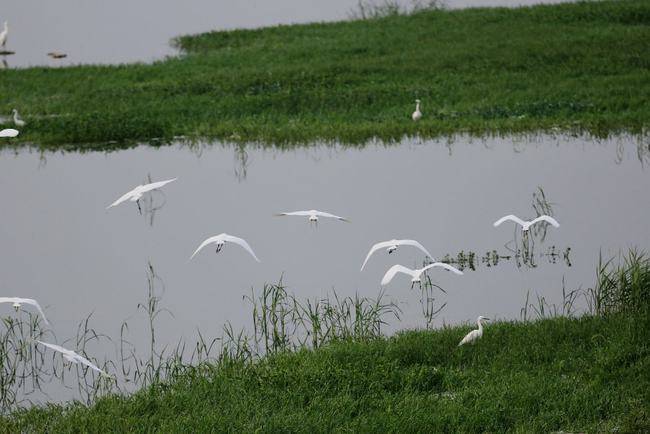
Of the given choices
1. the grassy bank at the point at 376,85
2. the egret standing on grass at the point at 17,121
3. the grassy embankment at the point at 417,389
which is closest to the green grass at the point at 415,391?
the grassy embankment at the point at 417,389

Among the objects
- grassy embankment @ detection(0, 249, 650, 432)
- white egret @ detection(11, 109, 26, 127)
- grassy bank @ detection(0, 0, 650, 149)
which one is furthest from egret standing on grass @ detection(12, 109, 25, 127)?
grassy embankment @ detection(0, 249, 650, 432)

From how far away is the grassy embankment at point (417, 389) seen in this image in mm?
7398

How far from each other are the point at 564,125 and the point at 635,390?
30.5 ft

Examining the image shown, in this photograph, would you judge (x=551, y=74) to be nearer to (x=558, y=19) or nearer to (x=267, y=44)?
(x=558, y=19)

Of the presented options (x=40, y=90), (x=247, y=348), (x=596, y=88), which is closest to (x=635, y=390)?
(x=247, y=348)

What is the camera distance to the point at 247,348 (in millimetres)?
9375

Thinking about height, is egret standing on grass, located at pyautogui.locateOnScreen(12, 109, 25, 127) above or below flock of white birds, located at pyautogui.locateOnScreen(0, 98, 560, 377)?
above

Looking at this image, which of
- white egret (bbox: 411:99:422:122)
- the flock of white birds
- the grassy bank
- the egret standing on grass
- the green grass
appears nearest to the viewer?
the green grass

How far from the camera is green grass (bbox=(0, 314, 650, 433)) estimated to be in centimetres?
739

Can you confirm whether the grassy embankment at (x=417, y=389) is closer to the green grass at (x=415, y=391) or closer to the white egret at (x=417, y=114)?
the green grass at (x=415, y=391)

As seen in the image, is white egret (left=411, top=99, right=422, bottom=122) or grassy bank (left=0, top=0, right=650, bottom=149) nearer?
white egret (left=411, top=99, right=422, bottom=122)

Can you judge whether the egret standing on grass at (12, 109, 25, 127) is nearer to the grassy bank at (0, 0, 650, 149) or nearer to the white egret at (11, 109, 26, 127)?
the white egret at (11, 109, 26, 127)

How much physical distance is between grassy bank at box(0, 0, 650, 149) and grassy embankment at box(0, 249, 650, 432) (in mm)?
8106

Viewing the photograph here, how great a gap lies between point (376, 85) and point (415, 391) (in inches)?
453
